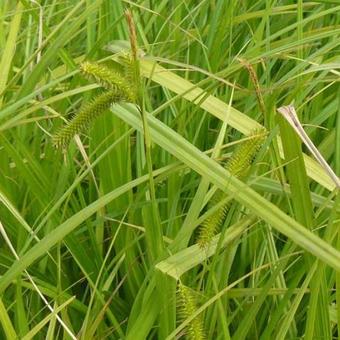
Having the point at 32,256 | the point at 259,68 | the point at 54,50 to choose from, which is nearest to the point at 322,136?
the point at 259,68

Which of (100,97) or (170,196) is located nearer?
(100,97)

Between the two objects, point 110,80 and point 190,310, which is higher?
point 110,80

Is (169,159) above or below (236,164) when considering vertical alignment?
below

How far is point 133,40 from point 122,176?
19.4 inches

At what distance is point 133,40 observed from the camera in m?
0.79

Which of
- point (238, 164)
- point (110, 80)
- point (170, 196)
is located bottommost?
point (170, 196)

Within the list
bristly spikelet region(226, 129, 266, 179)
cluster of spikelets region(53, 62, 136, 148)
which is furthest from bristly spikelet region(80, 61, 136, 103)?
bristly spikelet region(226, 129, 266, 179)

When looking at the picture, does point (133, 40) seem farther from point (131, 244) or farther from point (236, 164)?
point (131, 244)

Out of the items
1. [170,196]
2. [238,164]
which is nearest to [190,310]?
[238,164]

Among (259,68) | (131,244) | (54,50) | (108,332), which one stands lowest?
(108,332)

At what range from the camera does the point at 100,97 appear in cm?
86

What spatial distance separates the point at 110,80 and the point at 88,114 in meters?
0.08

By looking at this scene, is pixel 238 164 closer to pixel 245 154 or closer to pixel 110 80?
pixel 245 154

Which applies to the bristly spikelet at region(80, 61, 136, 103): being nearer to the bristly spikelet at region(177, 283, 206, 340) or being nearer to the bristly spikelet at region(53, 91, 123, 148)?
the bristly spikelet at region(53, 91, 123, 148)
